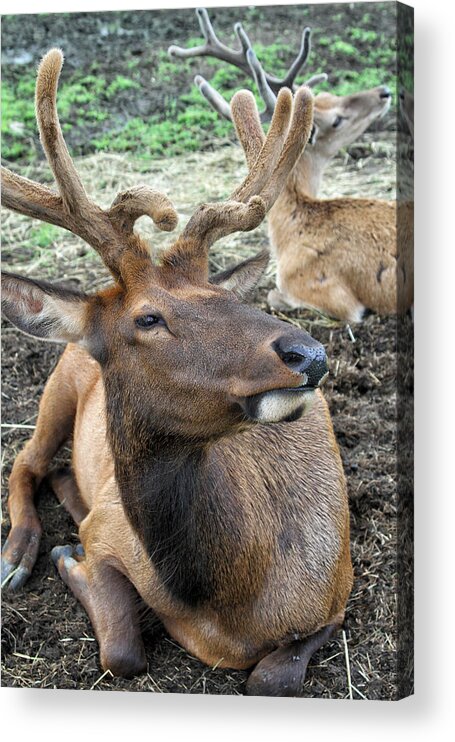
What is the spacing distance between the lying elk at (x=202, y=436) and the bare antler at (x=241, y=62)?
451mm

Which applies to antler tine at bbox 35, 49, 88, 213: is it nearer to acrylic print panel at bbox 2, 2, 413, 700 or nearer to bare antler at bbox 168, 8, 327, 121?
acrylic print panel at bbox 2, 2, 413, 700

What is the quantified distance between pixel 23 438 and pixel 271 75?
64.7 inches

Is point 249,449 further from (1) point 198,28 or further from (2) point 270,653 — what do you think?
(1) point 198,28

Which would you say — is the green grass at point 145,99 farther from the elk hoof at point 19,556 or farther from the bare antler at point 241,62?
the elk hoof at point 19,556

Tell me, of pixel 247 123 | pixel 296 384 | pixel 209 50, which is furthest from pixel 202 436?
pixel 209 50

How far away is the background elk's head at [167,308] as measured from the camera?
3.12 m

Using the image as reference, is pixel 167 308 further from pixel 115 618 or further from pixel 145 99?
pixel 145 99

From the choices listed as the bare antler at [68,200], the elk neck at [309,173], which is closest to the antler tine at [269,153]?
the bare antler at [68,200]

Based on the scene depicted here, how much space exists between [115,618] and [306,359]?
1406 millimetres

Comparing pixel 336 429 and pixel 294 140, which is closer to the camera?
pixel 294 140

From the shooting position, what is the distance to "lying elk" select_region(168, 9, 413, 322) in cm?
407

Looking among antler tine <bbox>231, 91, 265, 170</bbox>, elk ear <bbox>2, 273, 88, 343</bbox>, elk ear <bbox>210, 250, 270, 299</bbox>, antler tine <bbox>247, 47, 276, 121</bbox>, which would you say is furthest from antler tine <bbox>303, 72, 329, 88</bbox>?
elk ear <bbox>2, 273, 88, 343</bbox>

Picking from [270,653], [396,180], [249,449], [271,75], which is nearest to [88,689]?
[270,653]

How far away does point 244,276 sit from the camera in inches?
148
